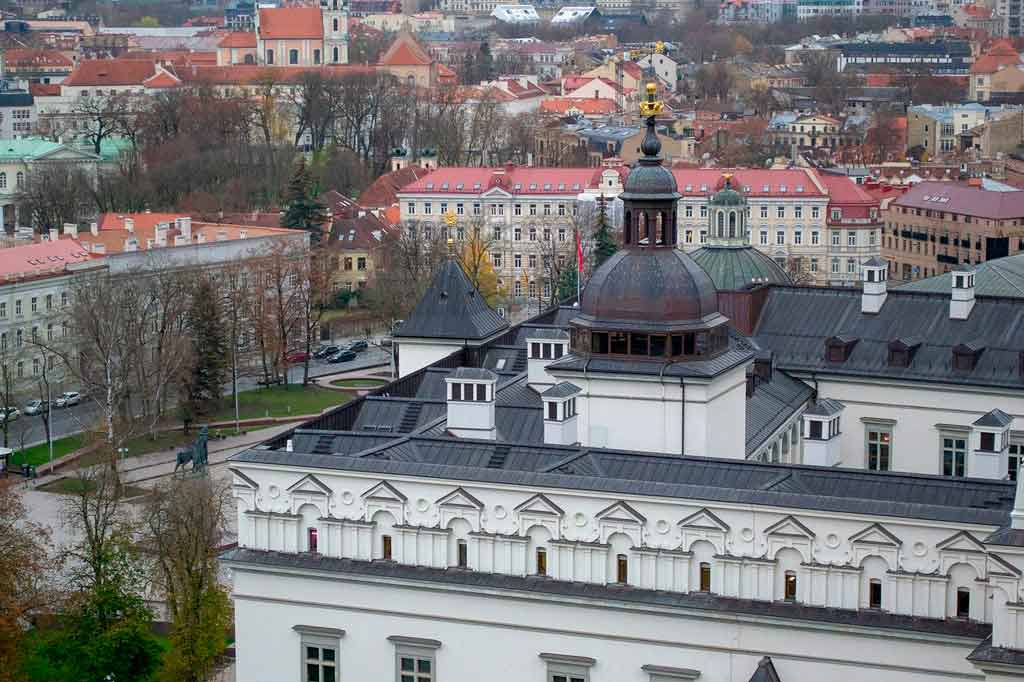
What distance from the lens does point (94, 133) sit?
152m

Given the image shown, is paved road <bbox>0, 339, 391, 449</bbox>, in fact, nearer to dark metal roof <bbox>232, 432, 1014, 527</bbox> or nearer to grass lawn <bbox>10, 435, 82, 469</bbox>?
grass lawn <bbox>10, 435, 82, 469</bbox>

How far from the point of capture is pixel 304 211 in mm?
109688

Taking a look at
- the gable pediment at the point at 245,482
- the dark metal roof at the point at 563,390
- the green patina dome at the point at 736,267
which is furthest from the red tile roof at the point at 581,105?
the gable pediment at the point at 245,482

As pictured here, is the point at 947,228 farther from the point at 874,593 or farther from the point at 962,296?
the point at 874,593

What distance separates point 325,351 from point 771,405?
4421 centimetres

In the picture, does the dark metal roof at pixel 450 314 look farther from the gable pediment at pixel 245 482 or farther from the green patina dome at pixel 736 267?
the gable pediment at pixel 245 482

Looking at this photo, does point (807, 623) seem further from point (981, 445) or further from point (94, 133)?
point (94, 133)

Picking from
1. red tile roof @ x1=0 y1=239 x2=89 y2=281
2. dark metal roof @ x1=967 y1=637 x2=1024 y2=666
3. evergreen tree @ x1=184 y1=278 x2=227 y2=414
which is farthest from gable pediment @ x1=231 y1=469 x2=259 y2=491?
red tile roof @ x1=0 y1=239 x2=89 y2=281

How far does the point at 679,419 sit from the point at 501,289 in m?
60.4

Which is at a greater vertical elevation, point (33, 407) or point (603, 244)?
point (603, 244)

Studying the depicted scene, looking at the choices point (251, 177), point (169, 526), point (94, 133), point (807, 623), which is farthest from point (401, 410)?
point (94, 133)

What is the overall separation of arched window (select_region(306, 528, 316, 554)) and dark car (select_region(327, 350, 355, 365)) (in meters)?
51.6

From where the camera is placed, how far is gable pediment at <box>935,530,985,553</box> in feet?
128

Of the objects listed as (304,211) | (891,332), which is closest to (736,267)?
(891,332)
